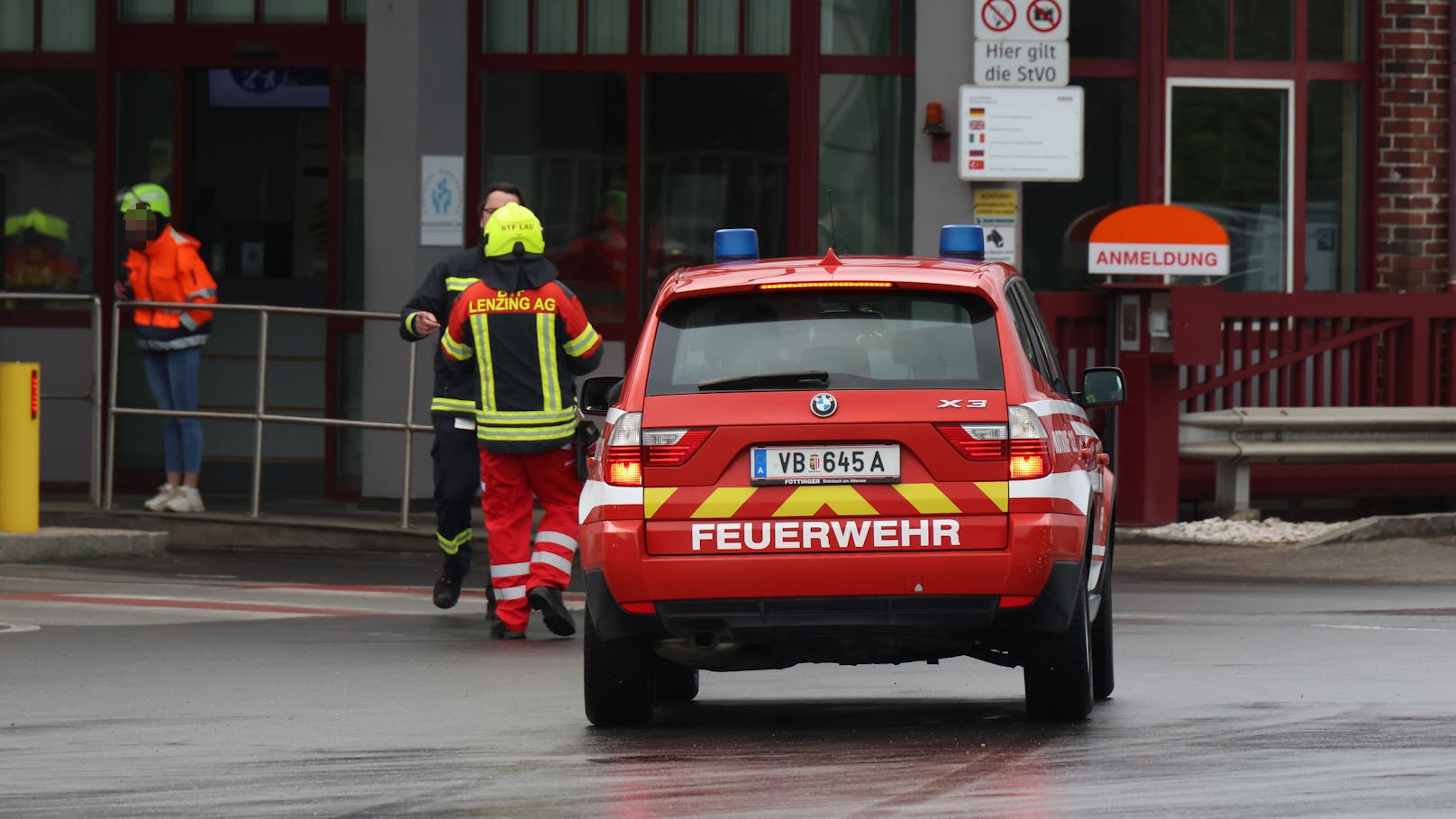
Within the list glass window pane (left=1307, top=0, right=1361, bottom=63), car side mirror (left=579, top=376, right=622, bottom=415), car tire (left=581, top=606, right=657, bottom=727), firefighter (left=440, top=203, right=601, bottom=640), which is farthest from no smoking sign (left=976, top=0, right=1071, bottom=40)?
car tire (left=581, top=606, right=657, bottom=727)

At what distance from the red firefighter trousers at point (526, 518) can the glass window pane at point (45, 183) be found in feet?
26.8

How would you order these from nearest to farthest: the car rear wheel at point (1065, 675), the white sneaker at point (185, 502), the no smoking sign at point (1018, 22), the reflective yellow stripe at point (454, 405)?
the car rear wheel at point (1065, 675) < the reflective yellow stripe at point (454, 405) < the white sneaker at point (185, 502) < the no smoking sign at point (1018, 22)

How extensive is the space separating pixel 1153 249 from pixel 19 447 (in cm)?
714

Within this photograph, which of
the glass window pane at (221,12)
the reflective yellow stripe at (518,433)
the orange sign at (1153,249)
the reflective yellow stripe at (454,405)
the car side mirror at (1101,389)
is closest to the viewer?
the car side mirror at (1101,389)

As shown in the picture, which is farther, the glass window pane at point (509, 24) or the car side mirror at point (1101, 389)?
the glass window pane at point (509, 24)

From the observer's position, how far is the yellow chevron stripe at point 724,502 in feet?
26.7

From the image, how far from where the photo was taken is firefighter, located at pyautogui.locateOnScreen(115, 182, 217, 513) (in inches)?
663

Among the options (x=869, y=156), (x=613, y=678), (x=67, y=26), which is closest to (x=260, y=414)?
(x=67, y=26)

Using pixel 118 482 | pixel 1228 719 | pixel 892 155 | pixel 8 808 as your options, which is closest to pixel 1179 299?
pixel 892 155

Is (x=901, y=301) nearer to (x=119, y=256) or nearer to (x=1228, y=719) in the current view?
(x=1228, y=719)

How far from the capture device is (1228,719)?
870 centimetres

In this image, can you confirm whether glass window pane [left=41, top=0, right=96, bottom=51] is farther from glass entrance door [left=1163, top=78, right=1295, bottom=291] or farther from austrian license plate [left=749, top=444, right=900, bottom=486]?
austrian license plate [left=749, top=444, right=900, bottom=486]

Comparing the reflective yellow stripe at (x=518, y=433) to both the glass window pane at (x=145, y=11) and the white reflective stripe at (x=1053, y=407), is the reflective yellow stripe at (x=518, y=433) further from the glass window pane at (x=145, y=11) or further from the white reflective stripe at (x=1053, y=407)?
the glass window pane at (x=145, y=11)

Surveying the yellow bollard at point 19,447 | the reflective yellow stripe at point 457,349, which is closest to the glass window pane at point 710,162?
the yellow bollard at point 19,447
